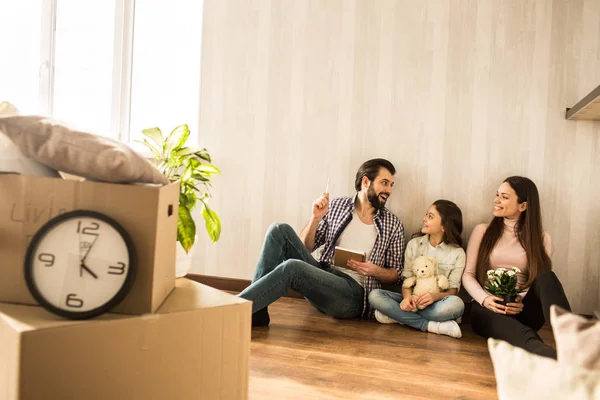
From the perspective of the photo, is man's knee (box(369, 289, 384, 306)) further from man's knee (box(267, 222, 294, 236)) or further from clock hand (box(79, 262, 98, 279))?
clock hand (box(79, 262, 98, 279))

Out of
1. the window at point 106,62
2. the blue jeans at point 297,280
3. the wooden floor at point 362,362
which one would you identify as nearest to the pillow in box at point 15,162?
the wooden floor at point 362,362

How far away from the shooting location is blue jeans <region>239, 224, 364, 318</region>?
2.60m

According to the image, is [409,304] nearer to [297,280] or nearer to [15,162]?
[297,280]

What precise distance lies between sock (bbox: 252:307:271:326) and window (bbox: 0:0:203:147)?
136 centimetres

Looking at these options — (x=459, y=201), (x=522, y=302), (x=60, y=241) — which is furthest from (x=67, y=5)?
(x=522, y=302)

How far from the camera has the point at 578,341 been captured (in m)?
0.62

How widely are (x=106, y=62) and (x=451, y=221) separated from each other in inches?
89.1

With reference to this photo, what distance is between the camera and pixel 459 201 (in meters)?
3.09

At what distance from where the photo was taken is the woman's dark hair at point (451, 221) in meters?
2.94

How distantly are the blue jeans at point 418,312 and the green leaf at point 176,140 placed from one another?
45.8 inches

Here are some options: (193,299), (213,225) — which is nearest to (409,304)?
(213,225)

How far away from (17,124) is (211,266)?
2.37m

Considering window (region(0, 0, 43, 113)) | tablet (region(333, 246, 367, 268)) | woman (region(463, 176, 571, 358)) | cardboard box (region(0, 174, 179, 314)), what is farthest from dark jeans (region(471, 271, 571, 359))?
window (region(0, 0, 43, 113))

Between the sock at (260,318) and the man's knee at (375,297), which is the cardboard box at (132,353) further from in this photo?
the man's knee at (375,297)
